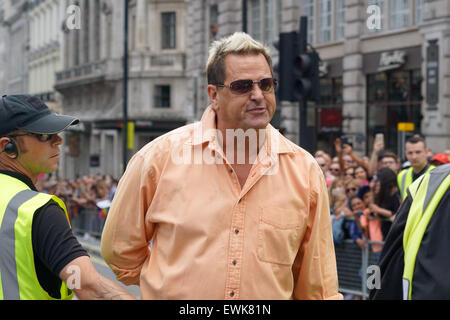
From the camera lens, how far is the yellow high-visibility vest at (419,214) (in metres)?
3.51

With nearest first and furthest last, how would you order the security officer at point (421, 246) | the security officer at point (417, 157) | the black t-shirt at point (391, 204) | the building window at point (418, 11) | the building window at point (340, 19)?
the security officer at point (421, 246), the security officer at point (417, 157), the black t-shirt at point (391, 204), the building window at point (418, 11), the building window at point (340, 19)

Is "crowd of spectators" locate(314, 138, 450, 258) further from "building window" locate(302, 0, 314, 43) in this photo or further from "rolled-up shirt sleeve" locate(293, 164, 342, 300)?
"building window" locate(302, 0, 314, 43)

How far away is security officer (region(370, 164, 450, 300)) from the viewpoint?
11.1 feet

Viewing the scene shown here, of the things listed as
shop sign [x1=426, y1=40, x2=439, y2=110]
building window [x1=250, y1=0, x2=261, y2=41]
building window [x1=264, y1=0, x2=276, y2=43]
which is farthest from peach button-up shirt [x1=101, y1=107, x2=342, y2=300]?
building window [x1=250, y1=0, x2=261, y2=41]

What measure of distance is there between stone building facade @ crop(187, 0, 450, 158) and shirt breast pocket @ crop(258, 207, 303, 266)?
578 inches

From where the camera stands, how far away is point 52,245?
10.4 feet


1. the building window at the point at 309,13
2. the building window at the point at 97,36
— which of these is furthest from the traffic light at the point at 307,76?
the building window at the point at 97,36

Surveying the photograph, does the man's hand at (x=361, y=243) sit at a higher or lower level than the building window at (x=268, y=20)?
lower

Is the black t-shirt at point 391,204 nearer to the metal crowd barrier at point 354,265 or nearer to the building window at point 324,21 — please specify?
the metal crowd barrier at point 354,265

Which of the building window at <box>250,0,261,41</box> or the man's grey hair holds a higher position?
the building window at <box>250,0,261,41</box>
